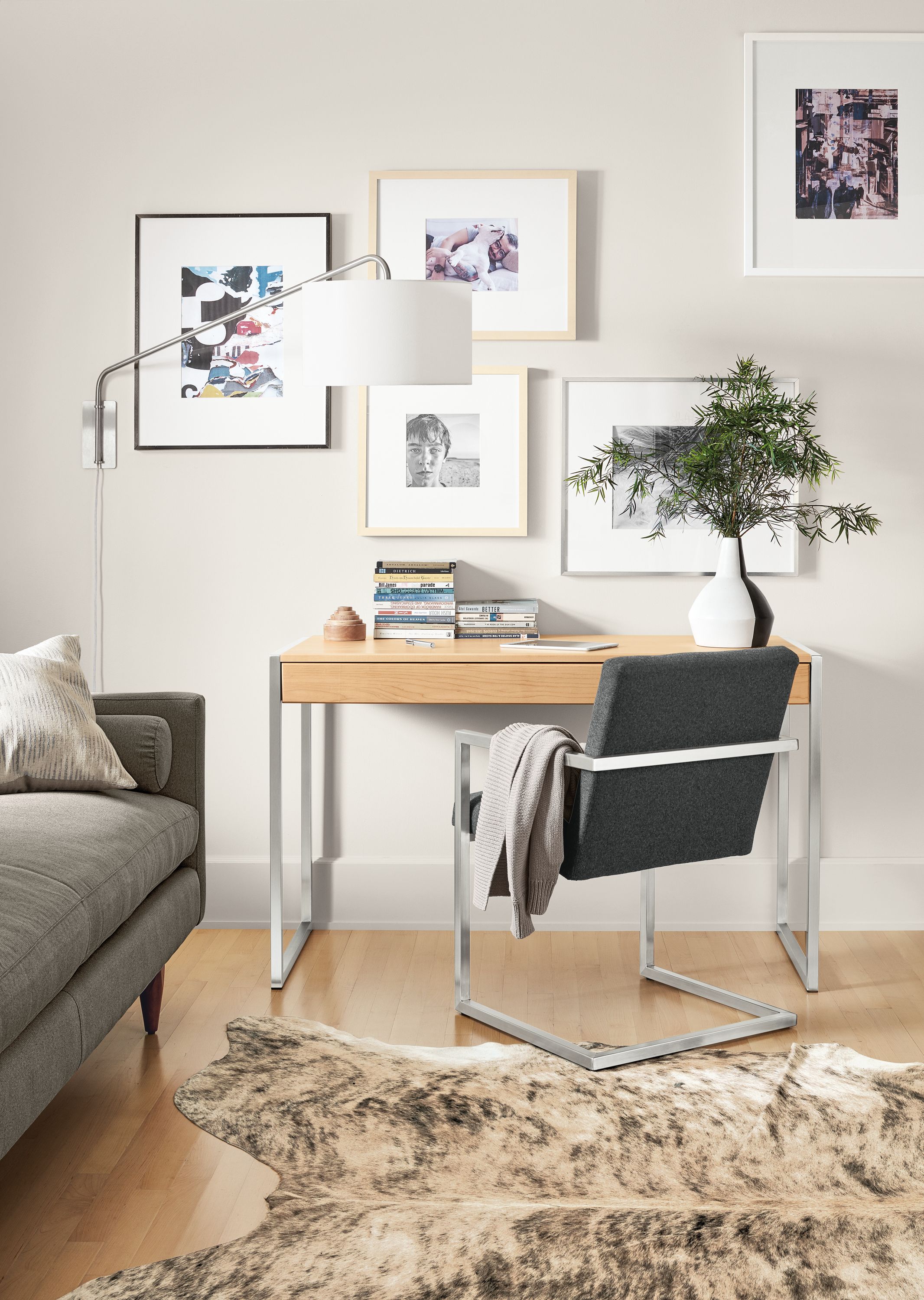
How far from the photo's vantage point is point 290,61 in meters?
3.25

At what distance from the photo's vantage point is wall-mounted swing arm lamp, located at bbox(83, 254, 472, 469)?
261 centimetres

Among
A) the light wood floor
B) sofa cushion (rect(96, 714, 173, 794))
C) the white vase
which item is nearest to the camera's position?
the light wood floor

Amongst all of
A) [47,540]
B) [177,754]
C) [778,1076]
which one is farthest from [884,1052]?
[47,540]

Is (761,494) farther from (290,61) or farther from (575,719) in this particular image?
(290,61)

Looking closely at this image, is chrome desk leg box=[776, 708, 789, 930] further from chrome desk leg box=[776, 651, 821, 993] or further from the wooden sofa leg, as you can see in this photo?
the wooden sofa leg

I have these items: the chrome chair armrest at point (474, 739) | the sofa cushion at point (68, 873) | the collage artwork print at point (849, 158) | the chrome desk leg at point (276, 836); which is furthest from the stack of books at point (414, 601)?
the collage artwork print at point (849, 158)

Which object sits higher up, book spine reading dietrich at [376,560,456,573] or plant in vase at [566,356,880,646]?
plant in vase at [566,356,880,646]

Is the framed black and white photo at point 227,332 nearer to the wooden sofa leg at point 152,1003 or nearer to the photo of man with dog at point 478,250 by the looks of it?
the photo of man with dog at point 478,250

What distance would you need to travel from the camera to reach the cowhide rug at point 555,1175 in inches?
63.9

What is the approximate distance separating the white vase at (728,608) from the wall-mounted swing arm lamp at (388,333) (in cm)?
82

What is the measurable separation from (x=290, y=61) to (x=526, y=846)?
236 centimetres

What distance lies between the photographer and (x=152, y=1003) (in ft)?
8.13

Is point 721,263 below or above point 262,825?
above

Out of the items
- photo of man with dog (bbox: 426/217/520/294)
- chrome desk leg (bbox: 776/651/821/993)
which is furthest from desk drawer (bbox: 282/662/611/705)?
photo of man with dog (bbox: 426/217/520/294)
